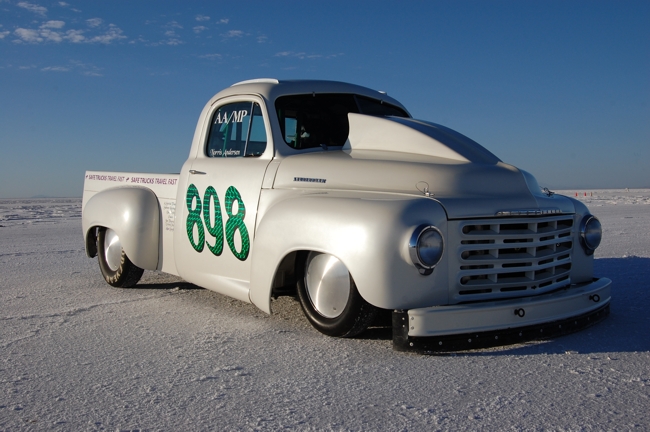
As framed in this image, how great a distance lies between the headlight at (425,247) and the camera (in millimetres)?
3199

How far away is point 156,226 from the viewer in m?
5.40

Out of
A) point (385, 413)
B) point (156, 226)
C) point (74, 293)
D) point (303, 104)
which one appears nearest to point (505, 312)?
point (385, 413)

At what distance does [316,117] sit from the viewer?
15.7 ft

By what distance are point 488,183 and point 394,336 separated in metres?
1.15

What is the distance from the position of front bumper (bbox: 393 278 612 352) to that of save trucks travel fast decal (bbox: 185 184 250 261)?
4.95 feet

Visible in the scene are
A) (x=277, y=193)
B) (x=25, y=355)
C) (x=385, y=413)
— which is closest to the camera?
(x=385, y=413)

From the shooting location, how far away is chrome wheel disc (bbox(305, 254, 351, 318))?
363 cm

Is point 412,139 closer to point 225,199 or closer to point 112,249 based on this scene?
point 225,199

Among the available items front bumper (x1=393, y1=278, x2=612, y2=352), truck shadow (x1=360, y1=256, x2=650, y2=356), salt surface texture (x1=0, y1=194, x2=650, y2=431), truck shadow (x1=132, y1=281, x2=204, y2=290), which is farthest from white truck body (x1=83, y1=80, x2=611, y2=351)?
truck shadow (x1=132, y1=281, x2=204, y2=290)

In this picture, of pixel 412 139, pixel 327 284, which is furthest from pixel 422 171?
pixel 327 284

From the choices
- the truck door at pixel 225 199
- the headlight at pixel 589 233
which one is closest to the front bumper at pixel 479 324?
the headlight at pixel 589 233

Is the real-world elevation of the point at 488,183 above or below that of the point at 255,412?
above

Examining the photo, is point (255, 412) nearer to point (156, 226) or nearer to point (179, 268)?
point (179, 268)

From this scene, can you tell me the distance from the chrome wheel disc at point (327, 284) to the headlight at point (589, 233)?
179 centimetres
